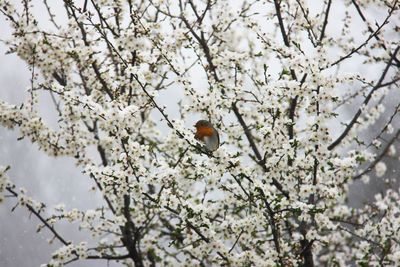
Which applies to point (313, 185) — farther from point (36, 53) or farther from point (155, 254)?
point (36, 53)

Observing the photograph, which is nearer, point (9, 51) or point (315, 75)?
point (315, 75)

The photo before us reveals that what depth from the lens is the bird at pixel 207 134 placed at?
A: 4.10 meters

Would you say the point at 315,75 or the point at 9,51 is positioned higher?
the point at 9,51

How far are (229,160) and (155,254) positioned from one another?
2.52 meters

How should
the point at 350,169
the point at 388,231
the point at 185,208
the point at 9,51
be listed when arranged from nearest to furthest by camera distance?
the point at 185,208
the point at 350,169
the point at 9,51
the point at 388,231

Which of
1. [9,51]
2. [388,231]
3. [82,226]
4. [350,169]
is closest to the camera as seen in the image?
[350,169]

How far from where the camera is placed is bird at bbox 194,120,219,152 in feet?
13.4

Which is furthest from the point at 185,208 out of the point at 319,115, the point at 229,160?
the point at 319,115

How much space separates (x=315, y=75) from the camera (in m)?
4.44

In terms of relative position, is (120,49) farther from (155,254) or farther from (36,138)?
(155,254)

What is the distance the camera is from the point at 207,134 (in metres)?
4.12

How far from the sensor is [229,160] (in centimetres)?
448

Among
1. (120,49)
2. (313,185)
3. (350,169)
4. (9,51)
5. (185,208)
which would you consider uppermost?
(120,49)

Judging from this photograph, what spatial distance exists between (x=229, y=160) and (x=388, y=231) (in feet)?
15.3
